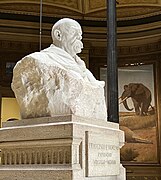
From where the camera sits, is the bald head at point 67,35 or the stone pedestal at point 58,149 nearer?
the stone pedestal at point 58,149

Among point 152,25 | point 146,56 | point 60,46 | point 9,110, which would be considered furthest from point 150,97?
point 60,46

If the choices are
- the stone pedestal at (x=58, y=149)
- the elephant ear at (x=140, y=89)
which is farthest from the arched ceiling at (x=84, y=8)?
the stone pedestal at (x=58, y=149)

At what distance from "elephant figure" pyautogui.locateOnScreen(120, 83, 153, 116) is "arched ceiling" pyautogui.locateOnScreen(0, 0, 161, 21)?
90.9 inches

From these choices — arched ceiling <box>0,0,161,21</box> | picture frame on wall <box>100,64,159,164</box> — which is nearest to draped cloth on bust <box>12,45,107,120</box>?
picture frame on wall <box>100,64,159,164</box>

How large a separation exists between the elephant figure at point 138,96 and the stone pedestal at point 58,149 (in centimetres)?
900

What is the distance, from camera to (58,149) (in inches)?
148

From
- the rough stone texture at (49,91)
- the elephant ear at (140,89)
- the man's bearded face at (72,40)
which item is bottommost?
the rough stone texture at (49,91)

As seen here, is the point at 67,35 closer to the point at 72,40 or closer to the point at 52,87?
the point at 72,40

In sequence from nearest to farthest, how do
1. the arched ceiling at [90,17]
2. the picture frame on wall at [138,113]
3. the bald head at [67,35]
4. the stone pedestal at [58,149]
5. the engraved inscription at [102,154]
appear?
1. the stone pedestal at [58,149]
2. the engraved inscription at [102,154]
3. the bald head at [67,35]
4. the picture frame on wall at [138,113]
5. the arched ceiling at [90,17]

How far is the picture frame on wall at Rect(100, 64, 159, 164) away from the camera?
12789mm

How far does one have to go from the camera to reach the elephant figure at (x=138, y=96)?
13.2m

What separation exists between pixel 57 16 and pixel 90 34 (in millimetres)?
1278

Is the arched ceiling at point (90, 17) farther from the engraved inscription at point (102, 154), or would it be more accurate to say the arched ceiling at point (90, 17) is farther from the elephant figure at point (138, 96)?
the engraved inscription at point (102, 154)

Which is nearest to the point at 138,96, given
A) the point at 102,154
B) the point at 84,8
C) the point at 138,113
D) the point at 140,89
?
the point at 140,89
